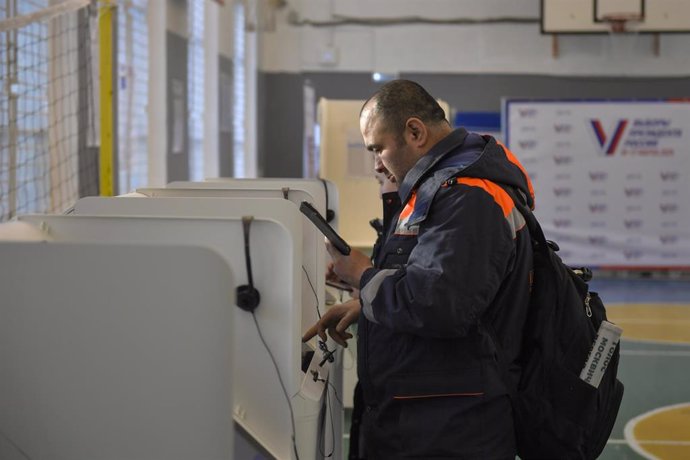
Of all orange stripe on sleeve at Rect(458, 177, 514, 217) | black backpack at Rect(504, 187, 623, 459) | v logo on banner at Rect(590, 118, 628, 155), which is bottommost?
black backpack at Rect(504, 187, 623, 459)

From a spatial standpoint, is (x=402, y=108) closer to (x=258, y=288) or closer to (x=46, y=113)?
(x=258, y=288)

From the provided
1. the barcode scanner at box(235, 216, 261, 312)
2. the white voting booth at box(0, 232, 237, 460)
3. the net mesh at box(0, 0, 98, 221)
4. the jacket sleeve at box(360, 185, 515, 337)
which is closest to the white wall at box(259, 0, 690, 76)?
the net mesh at box(0, 0, 98, 221)

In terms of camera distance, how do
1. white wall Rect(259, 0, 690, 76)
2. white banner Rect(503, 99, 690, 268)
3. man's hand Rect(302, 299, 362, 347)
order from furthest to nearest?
1. white wall Rect(259, 0, 690, 76)
2. white banner Rect(503, 99, 690, 268)
3. man's hand Rect(302, 299, 362, 347)

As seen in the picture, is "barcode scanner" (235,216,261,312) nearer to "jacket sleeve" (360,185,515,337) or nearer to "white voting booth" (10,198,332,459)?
"white voting booth" (10,198,332,459)

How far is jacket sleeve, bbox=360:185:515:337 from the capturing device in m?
1.73

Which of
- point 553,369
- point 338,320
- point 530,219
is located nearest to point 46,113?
point 338,320

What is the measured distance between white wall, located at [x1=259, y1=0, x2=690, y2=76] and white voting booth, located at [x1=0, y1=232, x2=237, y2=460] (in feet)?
28.2

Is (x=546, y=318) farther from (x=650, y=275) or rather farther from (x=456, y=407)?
(x=650, y=275)

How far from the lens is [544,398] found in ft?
6.40

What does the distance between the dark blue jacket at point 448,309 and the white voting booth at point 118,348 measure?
516 millimetres

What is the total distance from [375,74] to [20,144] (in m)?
6.38

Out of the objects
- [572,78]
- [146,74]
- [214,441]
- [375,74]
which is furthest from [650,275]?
[214,441]

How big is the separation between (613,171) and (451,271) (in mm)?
7752

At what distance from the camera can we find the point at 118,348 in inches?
54.6
